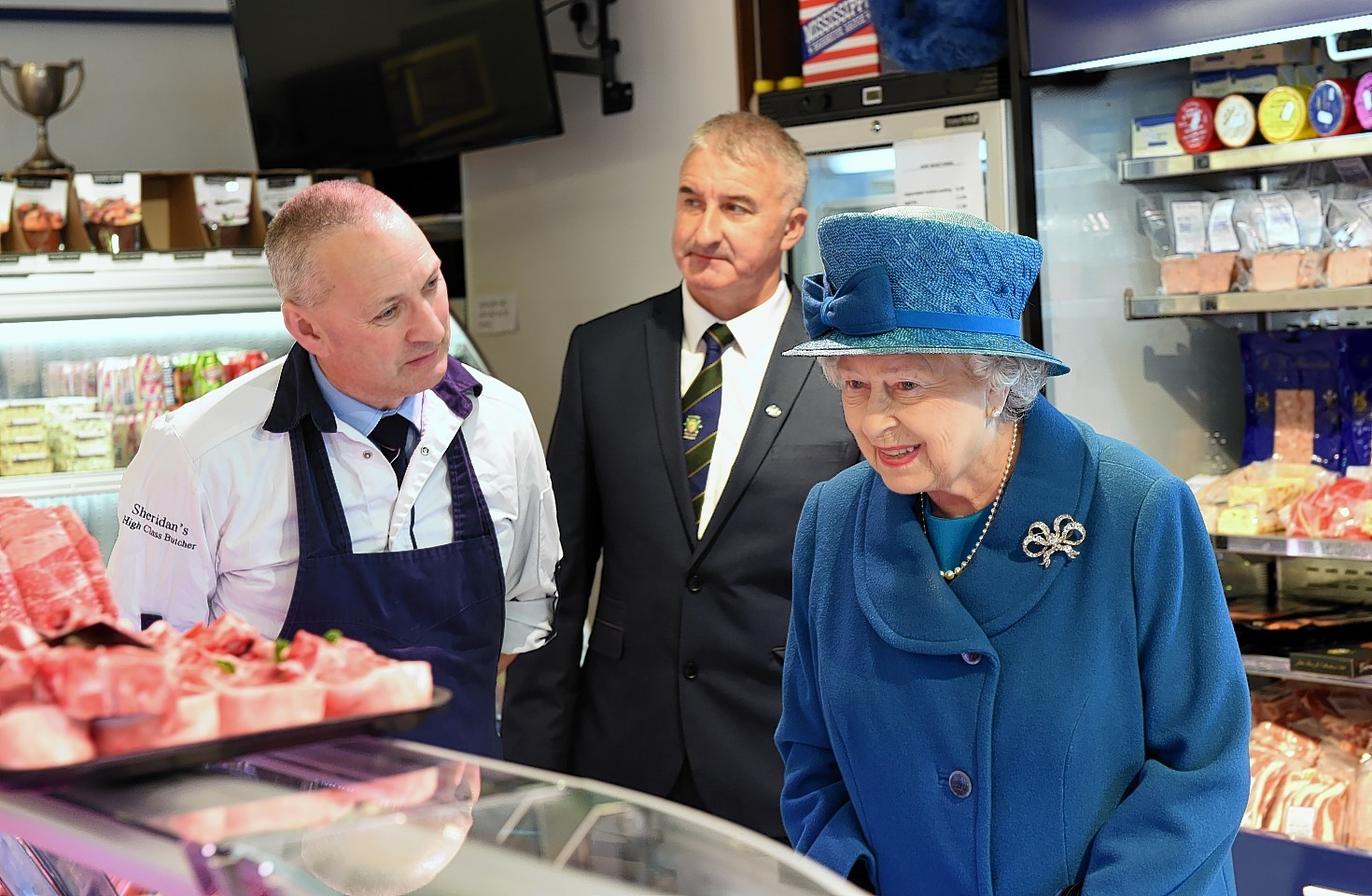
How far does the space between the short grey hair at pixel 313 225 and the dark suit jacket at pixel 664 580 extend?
0.88 meters

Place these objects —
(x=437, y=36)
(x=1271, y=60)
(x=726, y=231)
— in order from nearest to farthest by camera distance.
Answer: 1. (x=726, y=231)
2. (x=1271, y=60)
3. (x=437, y=36)

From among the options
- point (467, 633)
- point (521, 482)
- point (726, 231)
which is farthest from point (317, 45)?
point (467, 633)

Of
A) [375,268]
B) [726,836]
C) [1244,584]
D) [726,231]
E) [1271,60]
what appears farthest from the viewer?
[1244,584]

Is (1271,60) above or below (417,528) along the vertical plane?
above

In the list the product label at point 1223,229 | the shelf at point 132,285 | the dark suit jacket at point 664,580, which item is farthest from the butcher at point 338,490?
the product label at point 1223,229

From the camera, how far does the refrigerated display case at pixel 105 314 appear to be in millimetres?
3680

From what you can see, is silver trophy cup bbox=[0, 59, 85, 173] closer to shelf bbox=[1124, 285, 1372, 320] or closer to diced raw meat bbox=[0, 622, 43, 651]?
shelf bbox=[1124, 285, 1372, 320]

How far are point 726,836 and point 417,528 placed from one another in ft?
4.13

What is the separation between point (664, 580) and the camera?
2930 millimetres

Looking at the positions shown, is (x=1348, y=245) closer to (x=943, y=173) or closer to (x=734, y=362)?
(x=943, y=173)

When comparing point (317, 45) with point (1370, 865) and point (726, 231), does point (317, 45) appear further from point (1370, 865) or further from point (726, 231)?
point (1370, 865)

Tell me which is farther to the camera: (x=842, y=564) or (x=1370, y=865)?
(x=1370, y=865)

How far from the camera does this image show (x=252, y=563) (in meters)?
2.24

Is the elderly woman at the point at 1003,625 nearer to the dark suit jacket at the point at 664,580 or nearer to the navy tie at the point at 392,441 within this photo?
the navy tie at the point at 392,441
